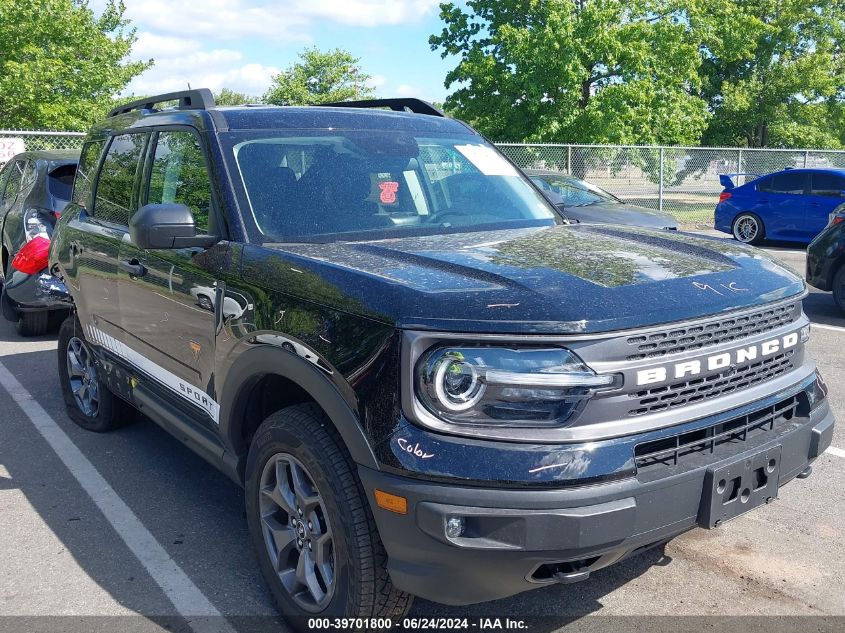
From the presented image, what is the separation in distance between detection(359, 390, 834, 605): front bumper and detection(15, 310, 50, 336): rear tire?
6825mm

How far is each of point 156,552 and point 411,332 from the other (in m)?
2.05

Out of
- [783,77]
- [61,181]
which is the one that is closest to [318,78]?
[783,77]

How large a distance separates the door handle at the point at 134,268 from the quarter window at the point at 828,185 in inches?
561

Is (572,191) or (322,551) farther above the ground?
(572,191)

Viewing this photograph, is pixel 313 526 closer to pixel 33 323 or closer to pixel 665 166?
pixel 33 323

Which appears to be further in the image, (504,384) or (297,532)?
(297,532)

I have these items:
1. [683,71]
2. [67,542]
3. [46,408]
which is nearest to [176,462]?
[67,542]

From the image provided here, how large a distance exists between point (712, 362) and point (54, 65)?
21.7m

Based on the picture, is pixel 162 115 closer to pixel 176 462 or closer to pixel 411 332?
pixel 176 462

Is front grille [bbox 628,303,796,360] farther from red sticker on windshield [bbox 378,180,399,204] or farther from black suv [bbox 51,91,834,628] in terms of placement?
red sticker on windshield [bbox 378,180,399,204]

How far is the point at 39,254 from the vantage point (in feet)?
25.4

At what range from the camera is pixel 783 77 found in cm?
3219

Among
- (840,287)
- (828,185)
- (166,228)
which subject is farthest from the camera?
(828,185)

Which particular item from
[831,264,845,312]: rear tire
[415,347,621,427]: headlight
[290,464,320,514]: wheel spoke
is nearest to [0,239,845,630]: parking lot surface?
[290,464,320,514]: wheel spoke
